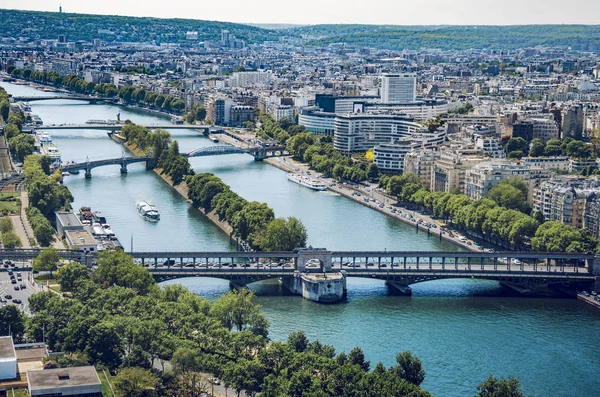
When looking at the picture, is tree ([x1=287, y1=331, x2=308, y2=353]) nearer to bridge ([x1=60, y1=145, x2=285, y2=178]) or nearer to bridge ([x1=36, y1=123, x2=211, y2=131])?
bridge ([x1=60, y1=145, x2=285, y2=178])

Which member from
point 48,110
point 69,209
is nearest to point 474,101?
point 48,110

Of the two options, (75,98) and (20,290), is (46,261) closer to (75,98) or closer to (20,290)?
(20,290)

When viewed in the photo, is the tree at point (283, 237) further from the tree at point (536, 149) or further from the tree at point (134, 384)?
the tree at point (536, 149)

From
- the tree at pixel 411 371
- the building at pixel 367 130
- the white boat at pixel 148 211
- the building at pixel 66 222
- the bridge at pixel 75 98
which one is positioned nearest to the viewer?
the tree at pixel 411 371

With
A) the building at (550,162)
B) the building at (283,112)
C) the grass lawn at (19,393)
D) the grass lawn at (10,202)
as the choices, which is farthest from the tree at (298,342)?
the building at (283,112)

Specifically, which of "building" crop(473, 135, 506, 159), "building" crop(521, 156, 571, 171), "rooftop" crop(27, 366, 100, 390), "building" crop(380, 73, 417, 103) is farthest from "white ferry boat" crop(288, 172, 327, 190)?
"rooftop" crop(27, 366, 100, 390)

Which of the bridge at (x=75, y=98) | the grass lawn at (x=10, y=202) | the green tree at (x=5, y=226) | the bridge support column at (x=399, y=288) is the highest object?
the green tree at (x=5, y=226)
